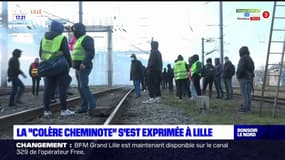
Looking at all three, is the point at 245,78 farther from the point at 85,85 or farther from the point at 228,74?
the point at 228,74

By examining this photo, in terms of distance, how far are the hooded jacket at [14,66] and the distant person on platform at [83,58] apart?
4.54ft

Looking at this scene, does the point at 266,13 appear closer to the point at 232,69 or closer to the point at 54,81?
the point at 54,81

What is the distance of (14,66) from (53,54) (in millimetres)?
3217

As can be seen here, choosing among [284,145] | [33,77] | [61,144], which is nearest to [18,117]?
[61,144]

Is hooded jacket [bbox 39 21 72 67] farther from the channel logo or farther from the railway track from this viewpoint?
the channel logo

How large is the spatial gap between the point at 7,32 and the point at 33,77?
626 centimetres

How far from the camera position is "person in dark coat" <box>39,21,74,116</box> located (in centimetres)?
512

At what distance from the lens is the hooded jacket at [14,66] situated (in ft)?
22.5

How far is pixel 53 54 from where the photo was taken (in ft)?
17.3

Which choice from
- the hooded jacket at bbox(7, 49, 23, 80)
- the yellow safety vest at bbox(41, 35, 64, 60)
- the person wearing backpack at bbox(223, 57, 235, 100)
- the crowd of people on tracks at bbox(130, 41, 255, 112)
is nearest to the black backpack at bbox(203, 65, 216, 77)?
the crowd of people on tracks at bbox(130, 41, 255, 112)

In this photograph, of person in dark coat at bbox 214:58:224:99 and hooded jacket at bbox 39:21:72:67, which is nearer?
hooded jacket at bbox 39:21:72:67

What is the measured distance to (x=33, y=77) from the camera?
12492 millimetres

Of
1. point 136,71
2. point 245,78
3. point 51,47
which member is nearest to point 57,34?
point 51,47

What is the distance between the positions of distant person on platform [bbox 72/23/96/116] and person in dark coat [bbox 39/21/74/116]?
0.13 m
